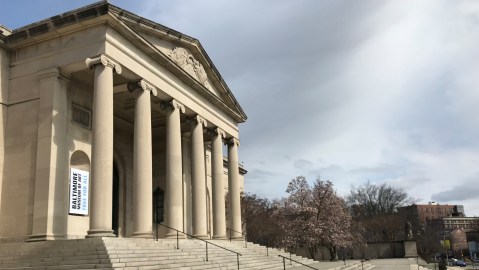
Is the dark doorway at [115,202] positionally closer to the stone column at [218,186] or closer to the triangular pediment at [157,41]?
the stone column at [218,186]

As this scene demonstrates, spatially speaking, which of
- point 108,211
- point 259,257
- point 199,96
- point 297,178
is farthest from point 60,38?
point 297,178

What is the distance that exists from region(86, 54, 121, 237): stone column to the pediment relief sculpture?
7.26 m

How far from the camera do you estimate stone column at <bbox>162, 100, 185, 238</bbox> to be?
82.5 feet

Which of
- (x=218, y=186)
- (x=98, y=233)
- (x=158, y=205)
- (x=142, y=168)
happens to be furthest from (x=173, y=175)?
(x=158, y=205)

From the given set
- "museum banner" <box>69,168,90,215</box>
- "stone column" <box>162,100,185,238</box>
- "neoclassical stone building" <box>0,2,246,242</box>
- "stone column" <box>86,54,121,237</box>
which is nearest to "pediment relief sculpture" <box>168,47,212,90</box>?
"neoclassical stone building" <box>0,2,246,242</box>

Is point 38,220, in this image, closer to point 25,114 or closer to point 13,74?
point 25,114

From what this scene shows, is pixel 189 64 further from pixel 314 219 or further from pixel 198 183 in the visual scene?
pixel 314 219

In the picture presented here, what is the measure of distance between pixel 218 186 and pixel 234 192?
2.68m

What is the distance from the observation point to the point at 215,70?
33.5m

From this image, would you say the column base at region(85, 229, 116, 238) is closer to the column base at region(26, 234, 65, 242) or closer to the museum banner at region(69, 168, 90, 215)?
the column base at region(26, 234, 65, 242)

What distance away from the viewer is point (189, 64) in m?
29.8

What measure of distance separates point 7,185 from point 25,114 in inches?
136

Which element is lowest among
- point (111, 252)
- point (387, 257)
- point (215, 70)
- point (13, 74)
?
point (387, 257)

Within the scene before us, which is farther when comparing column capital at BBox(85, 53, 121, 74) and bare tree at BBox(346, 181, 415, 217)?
bare tree at BBox(346, 181, 415, 217)
